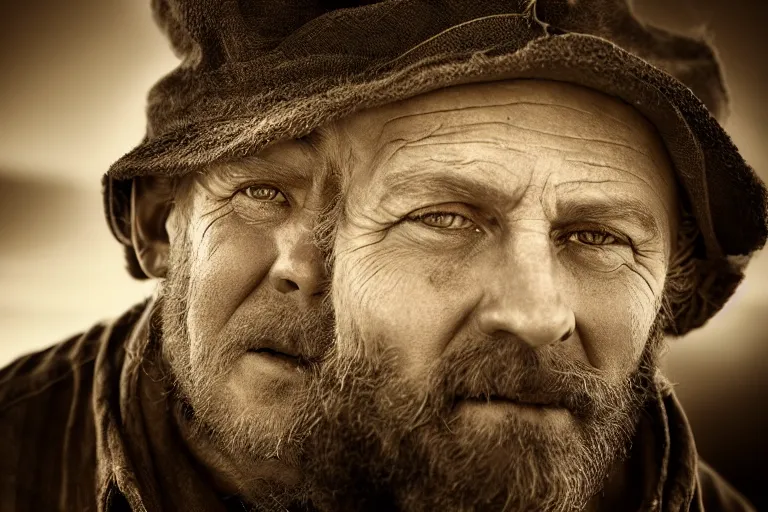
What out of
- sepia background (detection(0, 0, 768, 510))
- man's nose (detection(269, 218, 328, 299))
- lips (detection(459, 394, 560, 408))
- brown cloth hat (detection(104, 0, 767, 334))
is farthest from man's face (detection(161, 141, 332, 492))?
sepia background (detection(0, 0, 768, 510))

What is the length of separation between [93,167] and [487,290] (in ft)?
5.62

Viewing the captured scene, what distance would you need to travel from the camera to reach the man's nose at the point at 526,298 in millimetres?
1366

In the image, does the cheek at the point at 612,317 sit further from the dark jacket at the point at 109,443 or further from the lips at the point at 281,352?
the lips at the point at 281,352

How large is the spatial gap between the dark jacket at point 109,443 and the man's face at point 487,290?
42 centimetres

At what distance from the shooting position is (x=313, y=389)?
5.23ft

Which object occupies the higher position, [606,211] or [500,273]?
[606,211]

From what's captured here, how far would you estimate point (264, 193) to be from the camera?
5.39 ft

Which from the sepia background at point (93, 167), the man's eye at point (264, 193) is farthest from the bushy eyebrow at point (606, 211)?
the sepia background at point (93, 167)

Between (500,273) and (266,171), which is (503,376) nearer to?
(500,273)

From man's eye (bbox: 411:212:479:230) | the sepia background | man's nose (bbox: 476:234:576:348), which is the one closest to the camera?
man's nose (bbox: 476:234:576:348)

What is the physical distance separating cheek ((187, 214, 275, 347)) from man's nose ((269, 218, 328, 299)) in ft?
0.15

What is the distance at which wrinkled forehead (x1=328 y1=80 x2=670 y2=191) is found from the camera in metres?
1.45

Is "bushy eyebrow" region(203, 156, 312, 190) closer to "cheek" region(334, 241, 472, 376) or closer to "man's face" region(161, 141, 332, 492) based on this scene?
"man's face" region(161, 141, 332, 492)

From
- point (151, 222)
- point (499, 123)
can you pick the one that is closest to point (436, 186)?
point (499, 123)
